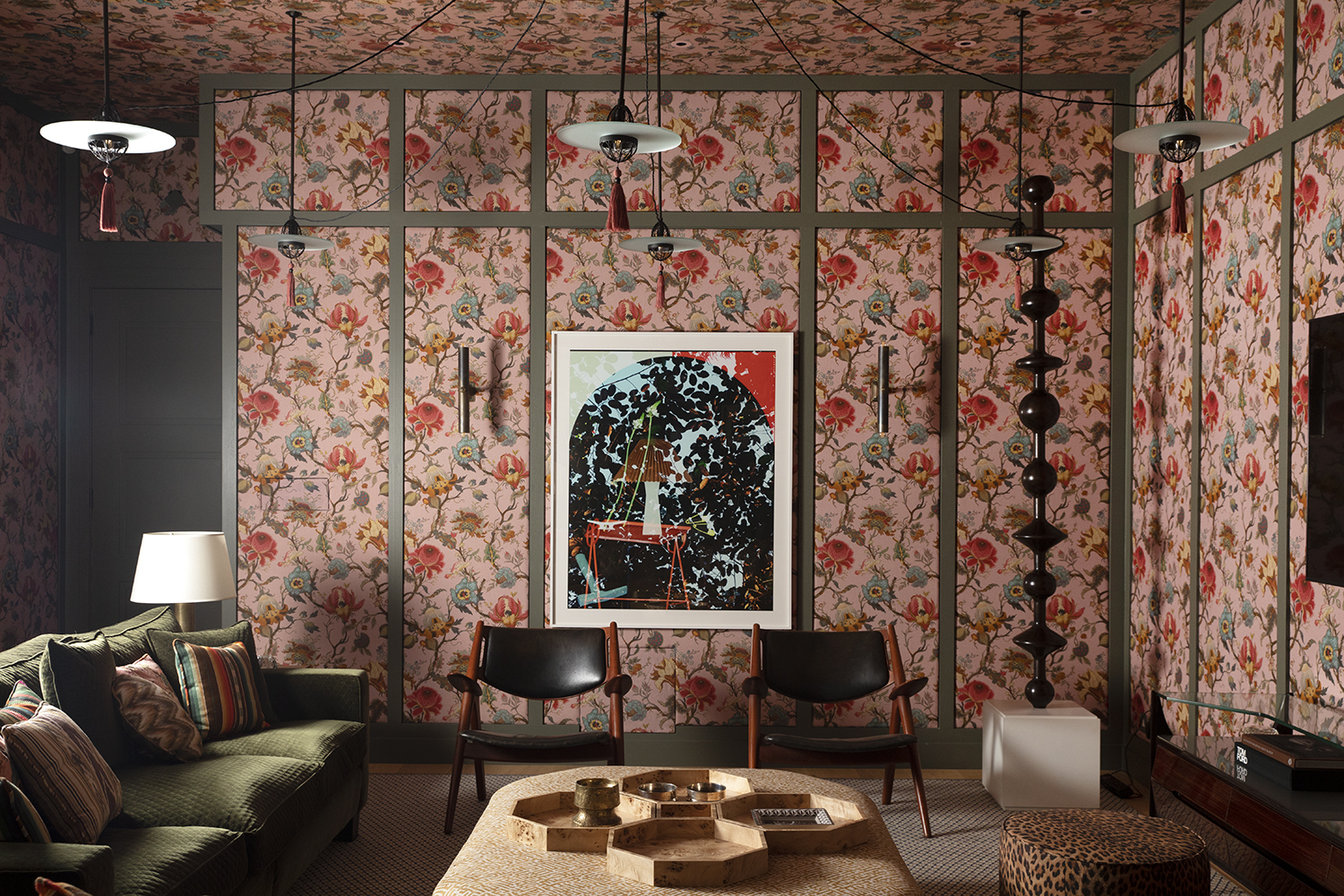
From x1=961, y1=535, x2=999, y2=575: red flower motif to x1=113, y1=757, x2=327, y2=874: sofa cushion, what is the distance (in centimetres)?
293

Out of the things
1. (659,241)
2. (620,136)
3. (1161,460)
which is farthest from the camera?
(1161,460)

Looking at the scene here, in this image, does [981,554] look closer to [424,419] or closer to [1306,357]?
[1306,357]

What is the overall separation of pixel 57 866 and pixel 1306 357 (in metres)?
3.66

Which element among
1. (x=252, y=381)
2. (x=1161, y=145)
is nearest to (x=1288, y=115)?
(x=1161, y=145)

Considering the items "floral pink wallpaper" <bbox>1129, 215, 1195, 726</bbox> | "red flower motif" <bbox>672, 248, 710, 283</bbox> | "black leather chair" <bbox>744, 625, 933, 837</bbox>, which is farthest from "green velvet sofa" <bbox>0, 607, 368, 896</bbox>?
"floral pink wallpaper" <bbox>1129, 215, 1195, 726</bbox>

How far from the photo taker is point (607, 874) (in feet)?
7.38

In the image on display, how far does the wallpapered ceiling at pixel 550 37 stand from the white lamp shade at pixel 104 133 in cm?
130

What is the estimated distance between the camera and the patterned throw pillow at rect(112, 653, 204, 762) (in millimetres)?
2912

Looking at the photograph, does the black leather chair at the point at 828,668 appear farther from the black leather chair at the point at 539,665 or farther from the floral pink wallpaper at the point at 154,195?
the floral pink wallpaper at the point at 154,195

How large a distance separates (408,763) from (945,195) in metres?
3.66

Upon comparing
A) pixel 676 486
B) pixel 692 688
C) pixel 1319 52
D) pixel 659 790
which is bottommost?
pixel 692 688

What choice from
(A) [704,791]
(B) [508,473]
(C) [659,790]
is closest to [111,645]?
(B) [508,473]

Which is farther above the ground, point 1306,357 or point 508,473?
point 1306,357

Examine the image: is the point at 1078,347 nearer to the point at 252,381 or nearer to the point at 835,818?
the point at 835,818
